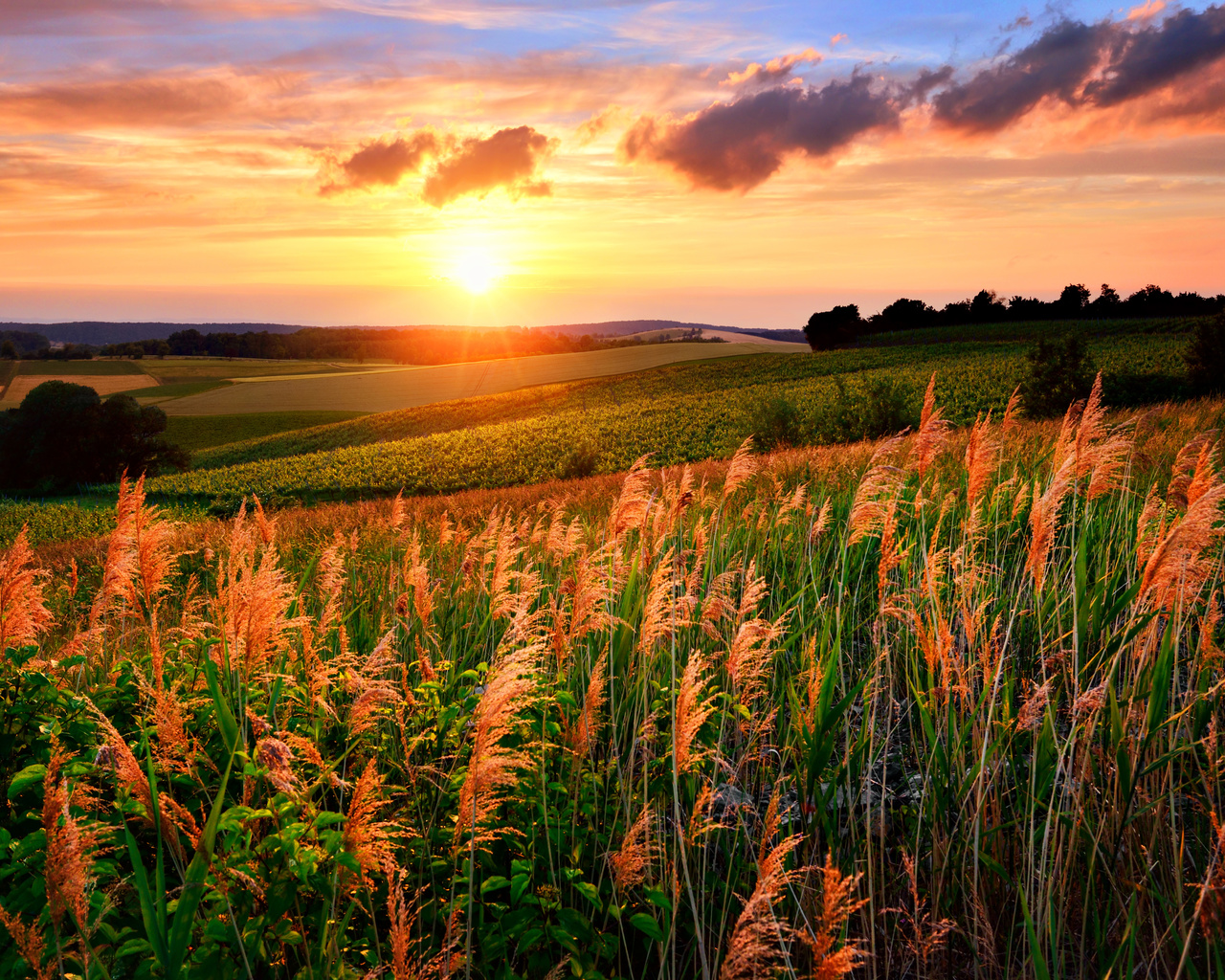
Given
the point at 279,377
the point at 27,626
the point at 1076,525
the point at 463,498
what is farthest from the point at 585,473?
the point at 279,377

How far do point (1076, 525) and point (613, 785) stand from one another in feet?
14.1

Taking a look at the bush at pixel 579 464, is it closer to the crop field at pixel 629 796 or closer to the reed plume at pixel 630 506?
the reed plume at pixel 630 506

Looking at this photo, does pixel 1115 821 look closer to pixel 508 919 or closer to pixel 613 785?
pixel 613 785

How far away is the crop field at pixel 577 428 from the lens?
1457 inches

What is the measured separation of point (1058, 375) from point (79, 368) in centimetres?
11821

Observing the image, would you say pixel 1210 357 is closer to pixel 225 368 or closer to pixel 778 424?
pixel 778 424

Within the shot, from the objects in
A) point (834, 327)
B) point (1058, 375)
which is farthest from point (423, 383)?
point (1058, 375)

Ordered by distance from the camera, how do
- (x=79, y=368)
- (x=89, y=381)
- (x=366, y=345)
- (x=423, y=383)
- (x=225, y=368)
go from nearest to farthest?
(x=423, y=383) → (x=89, y=381) → (x=79, y=368) → (x=225, y=368) → (x=366, y=345)

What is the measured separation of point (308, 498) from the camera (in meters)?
35.8

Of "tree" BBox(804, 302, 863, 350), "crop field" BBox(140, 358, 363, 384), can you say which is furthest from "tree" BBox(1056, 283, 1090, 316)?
"crop field" BBox(140, 358, 363, 384)

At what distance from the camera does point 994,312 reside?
10050 centimetres

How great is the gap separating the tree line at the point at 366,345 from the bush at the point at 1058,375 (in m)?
89.9

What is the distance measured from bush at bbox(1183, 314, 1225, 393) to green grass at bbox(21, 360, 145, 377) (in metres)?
112

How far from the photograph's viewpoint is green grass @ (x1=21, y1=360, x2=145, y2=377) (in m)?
93.2
